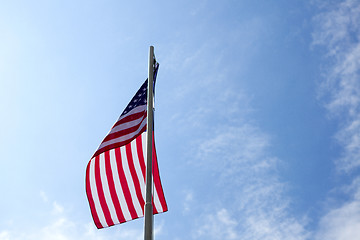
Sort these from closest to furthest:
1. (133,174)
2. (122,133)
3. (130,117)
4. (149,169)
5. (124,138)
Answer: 1. (149,169)
2. (124,138)
3. (122,133)
4. (130,117)
5. (133,174)

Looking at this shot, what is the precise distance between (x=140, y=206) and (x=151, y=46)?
5638 mm

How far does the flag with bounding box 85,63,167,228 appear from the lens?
13773 millimetres

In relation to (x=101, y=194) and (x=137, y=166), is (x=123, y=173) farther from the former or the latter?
(x=101, y=194)

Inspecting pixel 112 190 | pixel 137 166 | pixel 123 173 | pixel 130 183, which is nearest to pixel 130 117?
pixel 137 166

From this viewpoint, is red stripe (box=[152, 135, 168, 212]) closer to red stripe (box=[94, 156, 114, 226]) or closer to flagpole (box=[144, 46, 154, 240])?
flagpole (box=[144, 46, 154, 240])

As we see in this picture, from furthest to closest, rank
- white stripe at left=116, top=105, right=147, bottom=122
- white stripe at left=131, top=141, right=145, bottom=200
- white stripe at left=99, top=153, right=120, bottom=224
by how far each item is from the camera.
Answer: white stripe at left=116, top=105, right=147, bottom=122 → white stripe at left=131, top=141, right=145, bottom=200 → white stripe at left=99, top=153, right=120, bottom=224

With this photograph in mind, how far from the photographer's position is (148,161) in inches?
453

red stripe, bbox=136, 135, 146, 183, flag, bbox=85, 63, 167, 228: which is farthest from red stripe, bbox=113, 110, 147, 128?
red stripe, bbox=136, 135, 146, 183

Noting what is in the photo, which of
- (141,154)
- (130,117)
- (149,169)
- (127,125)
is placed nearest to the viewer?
(149,169)

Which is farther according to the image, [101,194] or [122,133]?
[101,194]

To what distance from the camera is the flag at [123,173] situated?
45.2 feet

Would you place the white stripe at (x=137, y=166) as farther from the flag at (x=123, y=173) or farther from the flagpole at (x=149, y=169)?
the flagpole at (x=149, y=169)

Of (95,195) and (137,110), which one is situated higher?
(137,110)

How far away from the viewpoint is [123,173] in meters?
14.3
